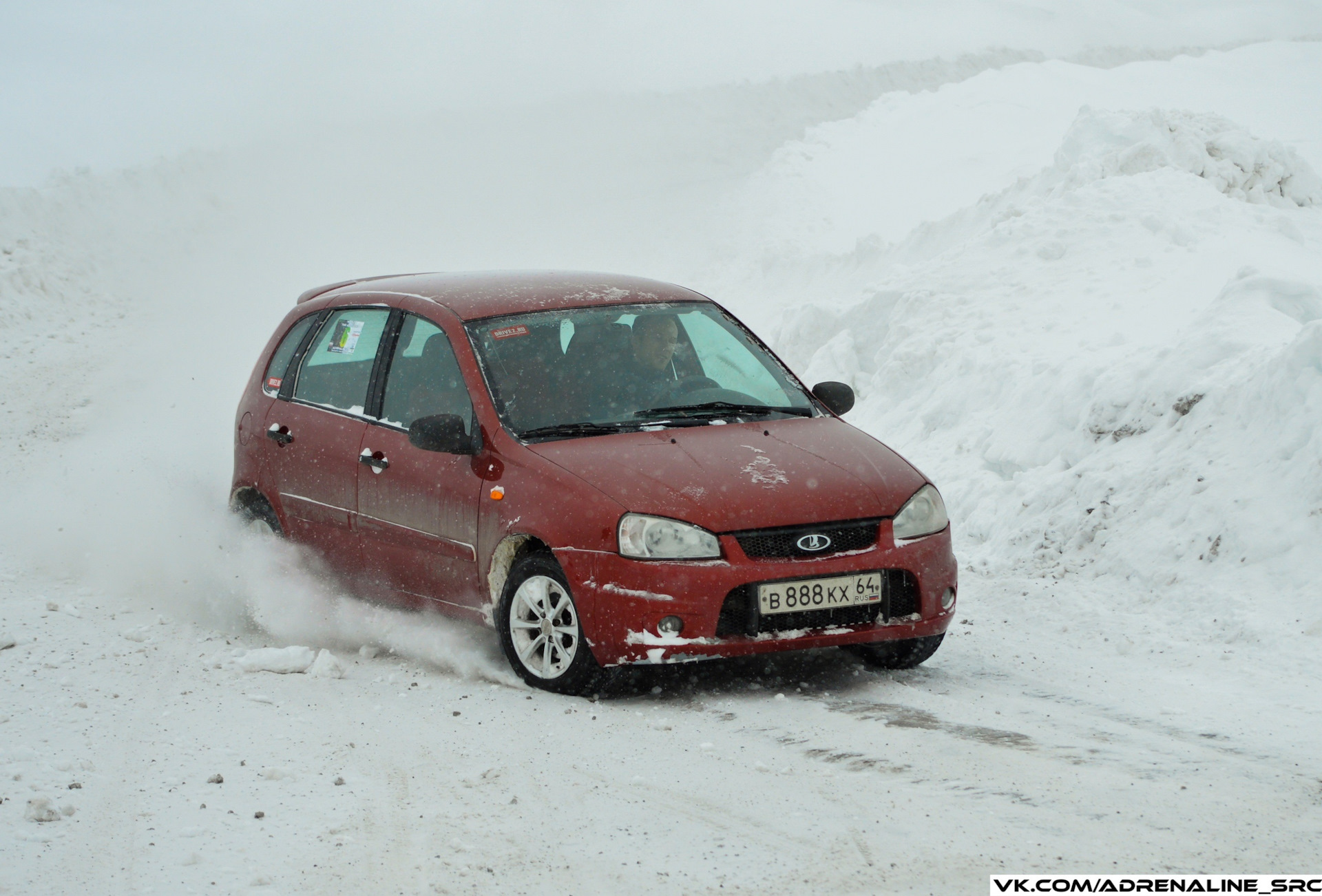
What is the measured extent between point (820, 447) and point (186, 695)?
8.73 feet

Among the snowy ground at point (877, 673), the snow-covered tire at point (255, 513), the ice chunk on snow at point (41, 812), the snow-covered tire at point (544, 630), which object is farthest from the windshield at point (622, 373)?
the ice chunk on snow at point (41, 812)

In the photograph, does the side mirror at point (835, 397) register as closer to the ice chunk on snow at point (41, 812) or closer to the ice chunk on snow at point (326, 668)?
the ice chunk on snow at point (326, 668)

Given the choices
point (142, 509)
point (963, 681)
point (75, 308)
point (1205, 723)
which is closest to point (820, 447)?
point (963, 681)

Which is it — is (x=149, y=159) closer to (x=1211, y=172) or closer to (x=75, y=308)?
(x=75, y=308)

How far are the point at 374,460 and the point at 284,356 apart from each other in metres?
1.36

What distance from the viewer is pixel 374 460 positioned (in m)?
6.39

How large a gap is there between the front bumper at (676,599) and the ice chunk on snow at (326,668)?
1233mm

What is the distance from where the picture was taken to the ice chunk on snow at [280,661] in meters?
6.00

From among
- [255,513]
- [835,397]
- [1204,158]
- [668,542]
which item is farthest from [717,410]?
[1204,158]

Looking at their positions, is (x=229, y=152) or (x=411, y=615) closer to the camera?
(x=411, y=615)

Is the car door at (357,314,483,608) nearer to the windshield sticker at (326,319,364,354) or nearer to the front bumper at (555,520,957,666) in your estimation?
the windshield sticker at (326,319,364,354)

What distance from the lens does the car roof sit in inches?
253

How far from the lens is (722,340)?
6730mm

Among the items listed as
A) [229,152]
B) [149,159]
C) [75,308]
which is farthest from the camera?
[229,152]
